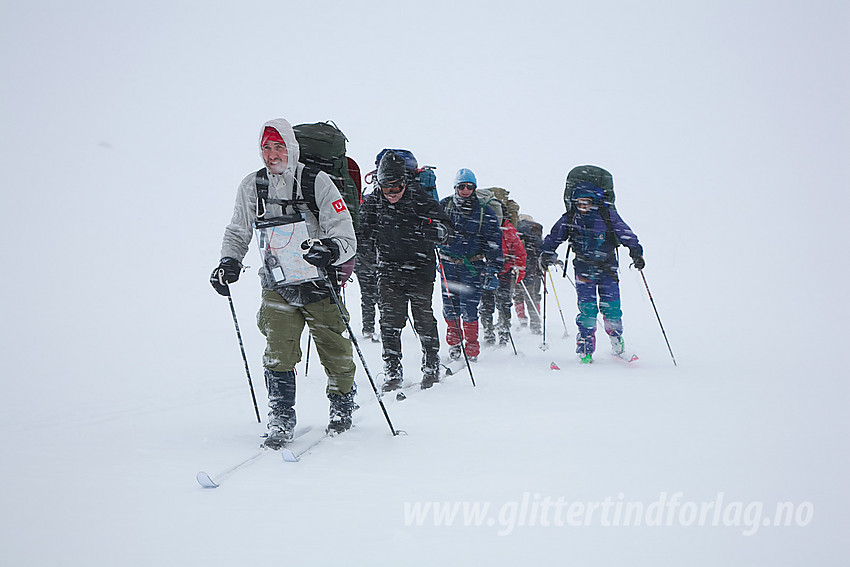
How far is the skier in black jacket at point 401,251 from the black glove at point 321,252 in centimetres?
230

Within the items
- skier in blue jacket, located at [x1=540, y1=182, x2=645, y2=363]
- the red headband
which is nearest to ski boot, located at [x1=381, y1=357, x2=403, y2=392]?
skier in blue jacket, located at [x1=540, y1=182, x2=645, y2=363]

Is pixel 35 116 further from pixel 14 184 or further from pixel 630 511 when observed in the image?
pixel 630 511

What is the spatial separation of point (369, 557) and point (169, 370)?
19.7 feet

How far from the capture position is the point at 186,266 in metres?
24.1

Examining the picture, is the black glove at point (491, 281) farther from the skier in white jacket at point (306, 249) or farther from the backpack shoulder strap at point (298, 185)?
the backpack shoulder strap at point (298, 185)

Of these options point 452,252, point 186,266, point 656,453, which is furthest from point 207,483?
point 186,266

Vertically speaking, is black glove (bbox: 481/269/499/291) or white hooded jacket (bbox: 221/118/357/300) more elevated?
white hooded jacket (bbox: 221/118/357/300)

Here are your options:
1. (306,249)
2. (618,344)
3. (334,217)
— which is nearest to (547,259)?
(618,344)

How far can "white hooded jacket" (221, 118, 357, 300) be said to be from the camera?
4.46 metres

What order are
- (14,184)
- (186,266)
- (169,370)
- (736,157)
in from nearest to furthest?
(169,370), (186,266), (14,184), (736,157)

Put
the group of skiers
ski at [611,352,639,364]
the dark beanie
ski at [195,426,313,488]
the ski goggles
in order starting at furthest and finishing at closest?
ski at [611,352,639,364]
the ski goggles
the dark beanie
the group of skiers
ski at [195,426,313,488]

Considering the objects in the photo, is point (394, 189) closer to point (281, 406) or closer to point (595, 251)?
point (281, 406)

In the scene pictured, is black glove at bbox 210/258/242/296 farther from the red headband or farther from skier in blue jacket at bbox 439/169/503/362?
skier in blue jacket at bbox 439/169/503/362

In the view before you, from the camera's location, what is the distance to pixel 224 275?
4410mm
